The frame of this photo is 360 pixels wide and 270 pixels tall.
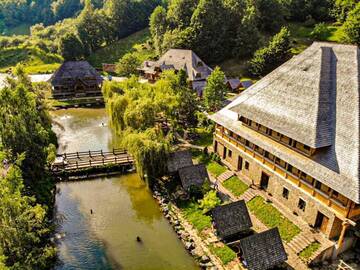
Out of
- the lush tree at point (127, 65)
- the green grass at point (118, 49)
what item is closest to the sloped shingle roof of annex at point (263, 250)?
the lush tree at point (127, 65)

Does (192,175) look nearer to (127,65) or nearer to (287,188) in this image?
(287,188)

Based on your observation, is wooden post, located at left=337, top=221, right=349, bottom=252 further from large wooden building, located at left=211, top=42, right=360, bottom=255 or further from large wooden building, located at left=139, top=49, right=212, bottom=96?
large wooden building, located at left=139, top=49, right=212, bottom=96

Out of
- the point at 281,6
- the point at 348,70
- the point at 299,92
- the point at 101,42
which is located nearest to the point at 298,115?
the point at 299,92

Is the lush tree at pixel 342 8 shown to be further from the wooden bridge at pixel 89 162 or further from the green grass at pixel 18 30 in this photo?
the green grass at pixel 18 30

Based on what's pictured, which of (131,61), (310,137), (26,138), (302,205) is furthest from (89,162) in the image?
(131,61)

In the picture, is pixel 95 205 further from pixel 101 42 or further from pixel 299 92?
pixel 101 42

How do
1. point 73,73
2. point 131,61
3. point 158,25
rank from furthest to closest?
point 158,25, point 131,61, point 73,73
